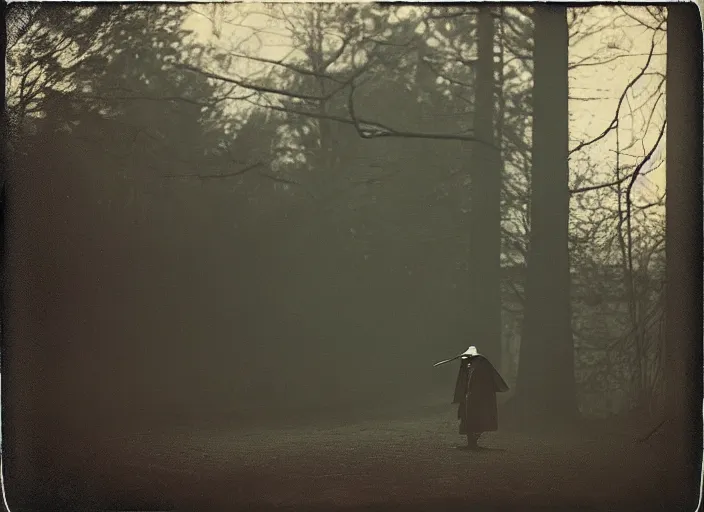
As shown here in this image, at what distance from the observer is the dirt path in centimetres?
680

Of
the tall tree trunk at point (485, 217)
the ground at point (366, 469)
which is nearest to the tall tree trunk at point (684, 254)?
the ground at point (366, 469)

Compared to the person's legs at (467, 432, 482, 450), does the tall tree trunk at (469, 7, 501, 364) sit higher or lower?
higher

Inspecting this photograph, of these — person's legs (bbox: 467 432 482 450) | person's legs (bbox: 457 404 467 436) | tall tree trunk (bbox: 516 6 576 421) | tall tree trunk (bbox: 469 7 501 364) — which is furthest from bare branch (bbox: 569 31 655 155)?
person's legs (bbox: 467 432 482 450)

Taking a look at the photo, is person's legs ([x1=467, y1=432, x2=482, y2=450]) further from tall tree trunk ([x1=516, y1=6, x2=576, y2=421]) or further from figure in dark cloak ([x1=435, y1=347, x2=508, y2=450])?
tall tree trunk ([x1=516, y1=6, x2=576, y2=421])

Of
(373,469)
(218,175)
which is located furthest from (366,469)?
(218,175)

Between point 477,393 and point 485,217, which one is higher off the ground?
point 485,217

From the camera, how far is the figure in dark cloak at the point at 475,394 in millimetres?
6914

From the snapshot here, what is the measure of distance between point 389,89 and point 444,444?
2.90 metres

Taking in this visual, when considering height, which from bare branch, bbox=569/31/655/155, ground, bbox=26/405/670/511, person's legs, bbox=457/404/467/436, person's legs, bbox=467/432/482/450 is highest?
bare branch, bbox=569/31/655/155

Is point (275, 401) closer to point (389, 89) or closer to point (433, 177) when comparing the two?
point (433, 177)

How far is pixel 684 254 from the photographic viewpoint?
696 centimetres

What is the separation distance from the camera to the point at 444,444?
22.6ft

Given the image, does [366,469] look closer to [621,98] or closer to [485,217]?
[485,217]

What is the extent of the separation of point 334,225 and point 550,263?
1.77 m
